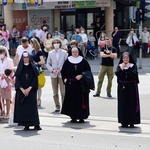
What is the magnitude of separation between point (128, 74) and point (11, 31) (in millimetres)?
19860

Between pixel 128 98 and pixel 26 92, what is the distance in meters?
2.31

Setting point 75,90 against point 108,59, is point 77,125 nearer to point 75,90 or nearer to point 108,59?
point 75,90

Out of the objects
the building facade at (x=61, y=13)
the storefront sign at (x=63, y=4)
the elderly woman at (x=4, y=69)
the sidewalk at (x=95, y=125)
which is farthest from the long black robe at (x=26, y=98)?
the storefront sign at (x=63, y=4)

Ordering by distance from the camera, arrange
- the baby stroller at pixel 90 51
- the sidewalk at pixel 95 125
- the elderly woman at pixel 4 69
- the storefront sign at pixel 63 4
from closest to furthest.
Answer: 1. the sidewalk at pixel 95 125
2. the elderly woman at pixel 4 69
3. the baby stroller at pixel 90 51
4. the storefront sign at pixel 63 4

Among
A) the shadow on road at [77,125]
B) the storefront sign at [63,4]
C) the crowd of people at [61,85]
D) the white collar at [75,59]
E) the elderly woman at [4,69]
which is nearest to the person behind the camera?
the crowd of people at [61,85]

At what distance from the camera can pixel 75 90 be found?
13531mm

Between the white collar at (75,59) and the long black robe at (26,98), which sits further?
the white collar at (75,59)

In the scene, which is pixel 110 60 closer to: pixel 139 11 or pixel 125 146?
pixel 125 146

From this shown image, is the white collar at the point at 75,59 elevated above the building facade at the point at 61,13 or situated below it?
below

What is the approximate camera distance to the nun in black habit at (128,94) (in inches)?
504

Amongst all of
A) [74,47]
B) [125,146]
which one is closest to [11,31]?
[74,47]

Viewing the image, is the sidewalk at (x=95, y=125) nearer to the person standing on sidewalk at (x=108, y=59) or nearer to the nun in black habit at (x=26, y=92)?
the nun in black habit at (x=26, y=92)

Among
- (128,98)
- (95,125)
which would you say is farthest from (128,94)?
(95,125)

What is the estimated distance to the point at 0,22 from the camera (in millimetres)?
33625
